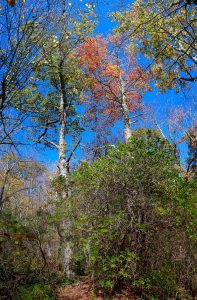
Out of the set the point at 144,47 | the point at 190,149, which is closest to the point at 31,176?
the point at 190,149

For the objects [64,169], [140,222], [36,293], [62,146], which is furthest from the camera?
[62,146]

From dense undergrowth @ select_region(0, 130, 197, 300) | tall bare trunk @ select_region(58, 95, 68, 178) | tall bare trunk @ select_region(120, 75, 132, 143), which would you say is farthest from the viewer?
tall bare trunk @ select_region(120, 75, 132, 143)

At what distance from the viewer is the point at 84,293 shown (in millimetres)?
6277

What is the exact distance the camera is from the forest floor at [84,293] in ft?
18.8

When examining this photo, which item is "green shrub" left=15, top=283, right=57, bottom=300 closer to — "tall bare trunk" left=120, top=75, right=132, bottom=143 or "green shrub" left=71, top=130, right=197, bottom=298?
"green shrub" left=71, top=130, right=197, bottom=298

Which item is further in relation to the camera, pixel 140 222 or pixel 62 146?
pixel 62 146

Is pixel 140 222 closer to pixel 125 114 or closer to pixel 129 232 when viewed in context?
pixel 129 232

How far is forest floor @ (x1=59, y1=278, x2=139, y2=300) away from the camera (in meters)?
5.74

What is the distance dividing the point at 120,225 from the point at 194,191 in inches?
73.5

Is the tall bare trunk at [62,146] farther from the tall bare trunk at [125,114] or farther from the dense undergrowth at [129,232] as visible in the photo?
the dense undergrowth at [129,232]

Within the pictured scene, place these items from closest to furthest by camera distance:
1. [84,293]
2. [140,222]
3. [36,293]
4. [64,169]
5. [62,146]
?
[36,293]
[140,222]
[84,293]
[64,169]
[62,146]

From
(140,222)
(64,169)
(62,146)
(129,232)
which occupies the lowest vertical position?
(129,232)

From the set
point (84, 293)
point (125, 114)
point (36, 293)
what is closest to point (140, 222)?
point (84, 293)

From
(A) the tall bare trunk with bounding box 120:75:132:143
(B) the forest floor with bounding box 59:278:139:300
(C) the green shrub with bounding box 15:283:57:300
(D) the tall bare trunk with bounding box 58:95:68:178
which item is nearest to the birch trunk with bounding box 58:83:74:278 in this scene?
(D) the tall bare trunk with bounding box 58:95:68:178
